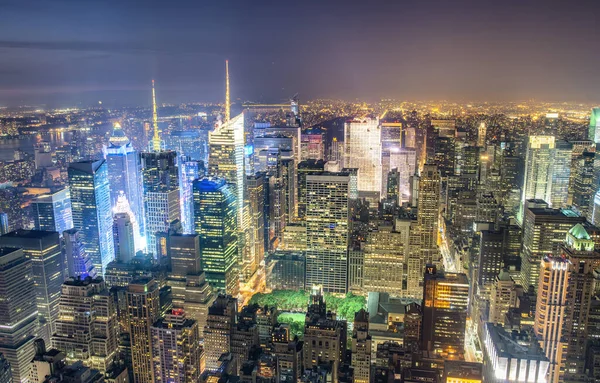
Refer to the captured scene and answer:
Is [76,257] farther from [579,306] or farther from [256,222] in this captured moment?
[579,306]

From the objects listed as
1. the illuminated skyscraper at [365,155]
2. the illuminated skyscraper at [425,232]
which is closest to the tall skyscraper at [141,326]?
the illuminated skyscraper at [425,232]

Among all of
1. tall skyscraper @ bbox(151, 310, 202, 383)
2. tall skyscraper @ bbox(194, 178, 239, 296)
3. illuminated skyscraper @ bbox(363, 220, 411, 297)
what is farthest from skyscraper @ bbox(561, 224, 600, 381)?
tall skyscraper @ bbox(194, 178, 239, 296)

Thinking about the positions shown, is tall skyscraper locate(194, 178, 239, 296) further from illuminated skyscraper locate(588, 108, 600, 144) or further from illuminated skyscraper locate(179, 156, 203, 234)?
illuminated skyscraper locate(588, 108, 600, 144)

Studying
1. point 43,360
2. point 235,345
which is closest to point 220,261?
point 235,345

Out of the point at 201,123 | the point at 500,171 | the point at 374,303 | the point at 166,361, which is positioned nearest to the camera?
the point at 166,361

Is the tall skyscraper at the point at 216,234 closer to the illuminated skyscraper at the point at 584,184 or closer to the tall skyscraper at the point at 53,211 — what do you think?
the tall skyscraper at the point at 53,211

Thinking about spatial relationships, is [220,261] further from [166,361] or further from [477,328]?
→ [477,328]

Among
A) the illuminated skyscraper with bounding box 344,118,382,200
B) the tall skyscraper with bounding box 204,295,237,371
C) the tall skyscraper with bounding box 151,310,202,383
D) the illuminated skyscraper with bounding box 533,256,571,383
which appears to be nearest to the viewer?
the illuminated skyscraper with bounding box 533,256,571,383
